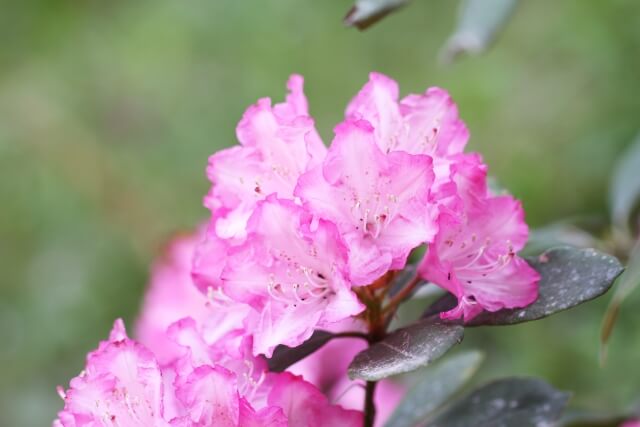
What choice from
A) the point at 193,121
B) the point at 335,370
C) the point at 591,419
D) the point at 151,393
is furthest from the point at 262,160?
the point at 193,121

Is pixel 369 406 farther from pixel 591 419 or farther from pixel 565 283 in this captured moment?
pixel 591 419

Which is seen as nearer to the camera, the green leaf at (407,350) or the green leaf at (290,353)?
the green leaf at (407,350)

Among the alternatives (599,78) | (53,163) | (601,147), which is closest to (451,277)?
(601,147)

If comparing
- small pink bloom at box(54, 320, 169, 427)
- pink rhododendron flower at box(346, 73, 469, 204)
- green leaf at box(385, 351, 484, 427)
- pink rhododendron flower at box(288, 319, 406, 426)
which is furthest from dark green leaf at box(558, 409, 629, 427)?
small pink bloom at box(54, 320, 169, 427)

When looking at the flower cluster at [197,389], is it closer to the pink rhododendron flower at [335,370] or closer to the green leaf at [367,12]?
the green leaf at [367,12]

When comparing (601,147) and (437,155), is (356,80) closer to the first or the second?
(601,147)

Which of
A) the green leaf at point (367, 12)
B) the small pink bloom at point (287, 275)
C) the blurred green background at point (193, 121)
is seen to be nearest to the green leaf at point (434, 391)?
the small pink bloom at point (287, 275)

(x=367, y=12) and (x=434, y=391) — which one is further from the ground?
(x=367, y=12)
